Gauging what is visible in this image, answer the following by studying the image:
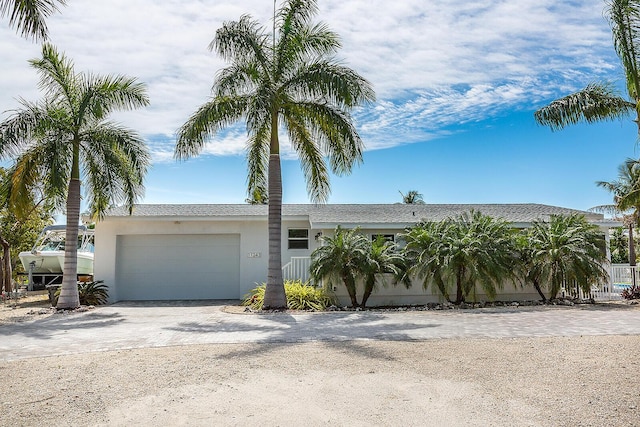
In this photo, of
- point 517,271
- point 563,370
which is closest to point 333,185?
point 517,271

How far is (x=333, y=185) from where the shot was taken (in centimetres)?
1508

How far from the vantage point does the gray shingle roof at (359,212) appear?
55.9 ft

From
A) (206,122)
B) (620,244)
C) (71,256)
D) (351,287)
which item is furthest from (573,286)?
(620,244)

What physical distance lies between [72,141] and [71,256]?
3.23 meters

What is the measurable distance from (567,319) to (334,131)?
23.8ft

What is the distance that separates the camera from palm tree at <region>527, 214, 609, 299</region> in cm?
1412

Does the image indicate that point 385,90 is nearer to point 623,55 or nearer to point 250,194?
point 250,194

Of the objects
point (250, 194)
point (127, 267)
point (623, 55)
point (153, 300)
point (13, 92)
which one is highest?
point (13, 92)

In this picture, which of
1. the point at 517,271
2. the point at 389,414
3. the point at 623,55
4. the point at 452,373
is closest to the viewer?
the point at 389,414

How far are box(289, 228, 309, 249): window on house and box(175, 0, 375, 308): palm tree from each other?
403 cm

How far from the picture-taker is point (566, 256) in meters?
14.3

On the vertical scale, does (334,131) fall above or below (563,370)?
above

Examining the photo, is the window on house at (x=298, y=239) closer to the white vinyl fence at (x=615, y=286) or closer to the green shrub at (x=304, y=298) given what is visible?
the green shrub at (x=304, y=298)

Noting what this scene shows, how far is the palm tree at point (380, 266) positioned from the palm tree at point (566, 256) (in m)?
3.80
